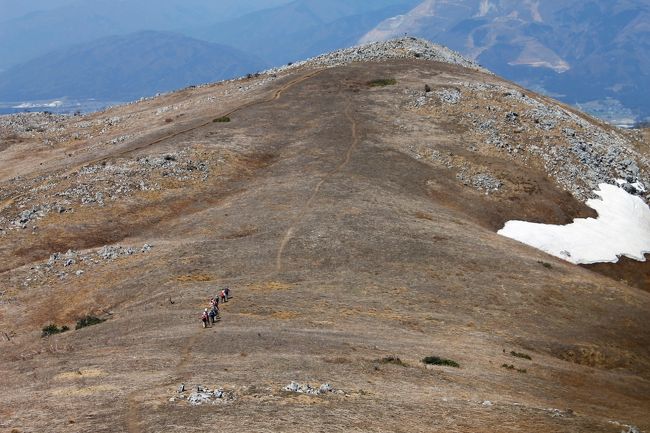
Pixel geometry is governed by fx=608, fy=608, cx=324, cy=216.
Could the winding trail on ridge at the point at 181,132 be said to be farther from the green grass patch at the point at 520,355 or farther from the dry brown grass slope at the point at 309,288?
the green grass patch at the point at 520,355

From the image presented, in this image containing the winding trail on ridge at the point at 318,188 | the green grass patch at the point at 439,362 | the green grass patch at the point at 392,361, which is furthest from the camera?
the winding trail on ridge at the point at 318,188

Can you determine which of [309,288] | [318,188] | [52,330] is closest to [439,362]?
[309,288]

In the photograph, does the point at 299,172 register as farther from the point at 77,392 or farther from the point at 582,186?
the point at 77,392

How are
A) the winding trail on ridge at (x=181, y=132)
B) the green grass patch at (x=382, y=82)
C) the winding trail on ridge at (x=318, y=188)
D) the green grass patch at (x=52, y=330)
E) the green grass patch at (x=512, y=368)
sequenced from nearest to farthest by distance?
the green grass patch at (x=512, y=368) → the green grass patch at (x=52, y=330) → the winding trail on ridge at (x=318, y=188) → the winding trail on ridge at (x=181, y=132) → the green grass patch at (x=382, y=82)

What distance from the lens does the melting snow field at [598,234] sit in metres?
63.0

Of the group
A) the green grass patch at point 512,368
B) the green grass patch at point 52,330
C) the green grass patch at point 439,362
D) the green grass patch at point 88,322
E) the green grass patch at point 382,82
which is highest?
the green grass patch at point 382,82

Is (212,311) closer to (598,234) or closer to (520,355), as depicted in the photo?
(520,355)

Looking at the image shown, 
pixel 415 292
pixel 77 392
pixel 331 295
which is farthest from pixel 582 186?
pixel 77 392

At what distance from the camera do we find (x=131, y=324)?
3928cm

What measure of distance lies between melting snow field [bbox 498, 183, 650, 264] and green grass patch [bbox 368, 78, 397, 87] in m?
38.0

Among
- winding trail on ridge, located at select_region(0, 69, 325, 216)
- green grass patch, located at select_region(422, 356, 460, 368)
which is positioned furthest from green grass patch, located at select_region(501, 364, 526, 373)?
winding trail on ridge, located at select_region(0, 69, 325, 216)

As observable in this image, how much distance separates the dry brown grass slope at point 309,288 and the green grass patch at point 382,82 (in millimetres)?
8830

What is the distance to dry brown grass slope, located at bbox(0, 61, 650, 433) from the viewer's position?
93.0 ft

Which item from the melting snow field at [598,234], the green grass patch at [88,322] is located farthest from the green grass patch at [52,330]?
the melting snow field at [598,234]
